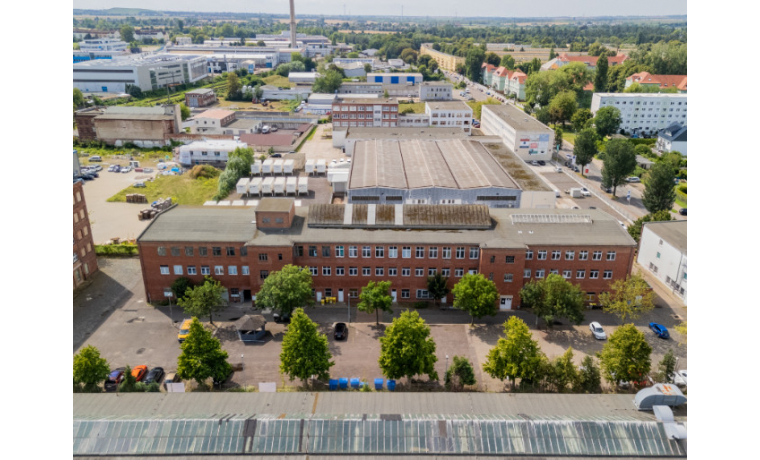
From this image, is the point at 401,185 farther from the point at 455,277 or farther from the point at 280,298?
the point at 280,298

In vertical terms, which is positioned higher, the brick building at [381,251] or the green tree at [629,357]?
the brick building at [381,251]

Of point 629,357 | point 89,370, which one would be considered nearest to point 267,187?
point 89,370

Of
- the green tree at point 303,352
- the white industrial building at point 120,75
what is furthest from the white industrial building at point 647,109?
the white industrial building at point 120,75

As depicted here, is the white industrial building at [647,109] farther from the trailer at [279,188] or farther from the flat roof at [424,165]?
the trailer at [279,188]

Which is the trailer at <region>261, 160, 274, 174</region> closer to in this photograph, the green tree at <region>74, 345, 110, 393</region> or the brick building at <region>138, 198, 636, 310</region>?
the brick building at <region>138, 198, 636, 310</region>

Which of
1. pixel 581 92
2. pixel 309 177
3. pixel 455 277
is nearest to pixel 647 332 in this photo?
pixel 455 277
